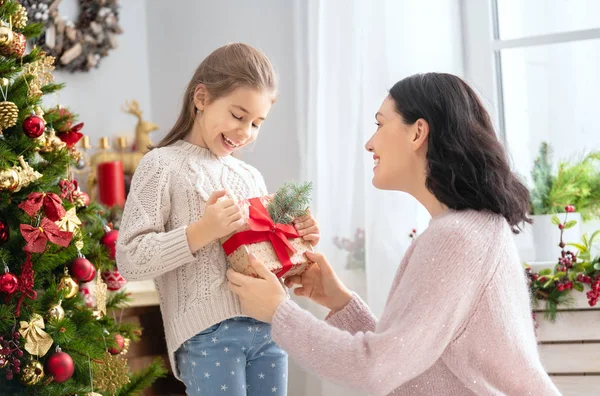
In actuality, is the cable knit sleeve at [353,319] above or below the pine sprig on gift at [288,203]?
below

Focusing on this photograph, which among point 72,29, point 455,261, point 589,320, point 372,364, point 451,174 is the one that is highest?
point 72,29

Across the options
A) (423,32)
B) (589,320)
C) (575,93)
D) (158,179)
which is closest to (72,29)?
(423,32)

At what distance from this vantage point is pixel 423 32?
2.57 m

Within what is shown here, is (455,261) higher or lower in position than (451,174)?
lower

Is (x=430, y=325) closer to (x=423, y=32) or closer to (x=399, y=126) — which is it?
Result: (x=399, y=126)

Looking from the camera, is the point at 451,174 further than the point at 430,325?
Yes

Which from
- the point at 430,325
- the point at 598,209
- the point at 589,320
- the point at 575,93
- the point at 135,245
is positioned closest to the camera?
the point at 430,325

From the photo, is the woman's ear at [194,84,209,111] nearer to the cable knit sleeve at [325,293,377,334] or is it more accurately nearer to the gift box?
the gift box

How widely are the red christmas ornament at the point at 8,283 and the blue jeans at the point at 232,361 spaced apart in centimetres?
50

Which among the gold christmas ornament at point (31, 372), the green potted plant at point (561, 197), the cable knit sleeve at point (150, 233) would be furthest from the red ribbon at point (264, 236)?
the green potted plant at point (561, 197)

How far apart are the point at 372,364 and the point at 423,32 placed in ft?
5.42

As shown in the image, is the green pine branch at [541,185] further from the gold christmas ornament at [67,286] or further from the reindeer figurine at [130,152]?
the gold christmas ornament at [67,286]

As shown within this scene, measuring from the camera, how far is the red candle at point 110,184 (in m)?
2.88

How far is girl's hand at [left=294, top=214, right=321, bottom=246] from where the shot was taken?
60.3 inches
